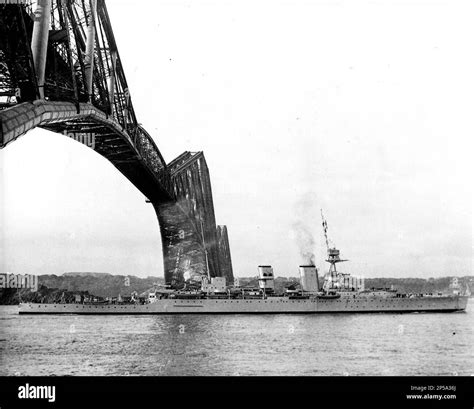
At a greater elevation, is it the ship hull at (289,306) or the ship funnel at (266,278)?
the ship funnel at (266,278)

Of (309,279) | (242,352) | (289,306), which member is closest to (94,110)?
(242,352)

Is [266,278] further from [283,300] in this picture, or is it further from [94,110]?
[94,110]

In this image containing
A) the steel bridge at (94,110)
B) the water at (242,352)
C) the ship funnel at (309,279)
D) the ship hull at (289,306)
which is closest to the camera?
the steel bridge at (94,110)

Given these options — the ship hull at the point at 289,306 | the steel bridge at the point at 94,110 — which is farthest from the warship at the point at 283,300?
the steel bridge at the point at 94,110

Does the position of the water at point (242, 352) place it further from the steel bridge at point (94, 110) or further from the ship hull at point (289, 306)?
the ship hull at point (289, 306)

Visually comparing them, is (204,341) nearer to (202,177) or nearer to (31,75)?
(31,75)

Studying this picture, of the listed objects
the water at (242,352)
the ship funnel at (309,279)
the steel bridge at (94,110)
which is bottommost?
the water at (242,352)
